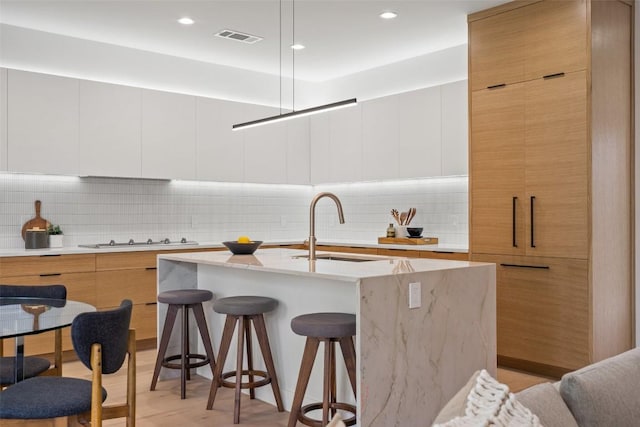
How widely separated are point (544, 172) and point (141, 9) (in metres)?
3.31

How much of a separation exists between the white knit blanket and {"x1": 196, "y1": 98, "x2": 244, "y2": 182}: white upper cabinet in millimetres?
5076

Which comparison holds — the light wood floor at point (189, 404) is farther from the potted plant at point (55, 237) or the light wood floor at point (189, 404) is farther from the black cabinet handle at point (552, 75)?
the black cabinet handle at point (552, 75)

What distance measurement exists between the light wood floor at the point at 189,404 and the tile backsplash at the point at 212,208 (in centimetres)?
150

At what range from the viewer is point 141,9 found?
4.69 metres

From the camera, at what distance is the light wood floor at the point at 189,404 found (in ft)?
11.4

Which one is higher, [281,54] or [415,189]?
[281,54]

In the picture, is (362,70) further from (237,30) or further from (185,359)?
(185,359)

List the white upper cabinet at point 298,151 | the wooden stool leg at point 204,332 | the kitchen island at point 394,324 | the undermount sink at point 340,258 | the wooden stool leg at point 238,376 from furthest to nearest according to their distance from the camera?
1. the white upper cabinet at point 298,151
2. the wooden stool leg at point 204,332
3. the undermount sink at point 340,258
4. the wooden stool leg at point 238,376
5. the kitchen island at point 394,324

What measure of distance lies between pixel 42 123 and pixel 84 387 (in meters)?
3.25

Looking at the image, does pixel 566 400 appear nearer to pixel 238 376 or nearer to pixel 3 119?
pixel 238 376

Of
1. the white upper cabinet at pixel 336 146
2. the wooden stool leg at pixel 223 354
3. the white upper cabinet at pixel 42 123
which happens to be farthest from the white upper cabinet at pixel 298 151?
the wooden stool leg at pixel 223 354

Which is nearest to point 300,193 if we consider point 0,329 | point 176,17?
point 176,17

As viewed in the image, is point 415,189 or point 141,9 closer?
point 141,9

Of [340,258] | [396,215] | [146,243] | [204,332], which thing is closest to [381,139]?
[396,215]
